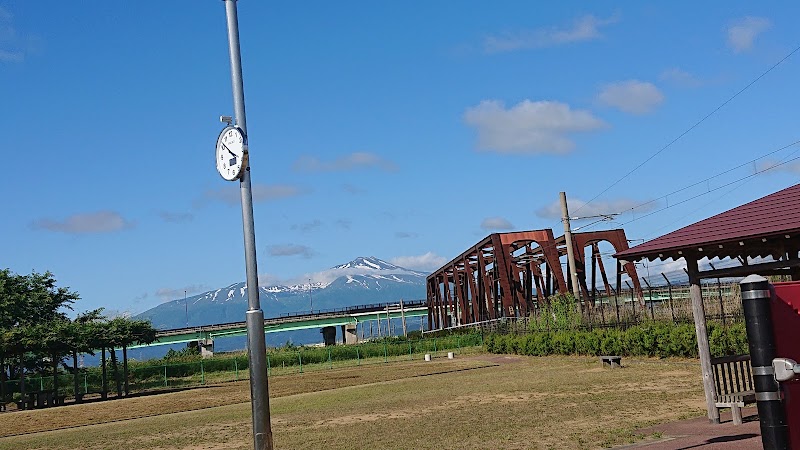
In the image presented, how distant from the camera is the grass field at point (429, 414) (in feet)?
51.6

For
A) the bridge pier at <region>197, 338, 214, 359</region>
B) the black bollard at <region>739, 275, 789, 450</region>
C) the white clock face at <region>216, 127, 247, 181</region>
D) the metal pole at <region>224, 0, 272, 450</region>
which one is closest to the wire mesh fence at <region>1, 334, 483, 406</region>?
the white clock face at <region>216, 127, 247, 181</region>

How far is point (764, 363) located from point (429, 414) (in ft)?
51.9

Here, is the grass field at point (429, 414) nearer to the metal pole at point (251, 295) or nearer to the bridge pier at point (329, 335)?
the metal pole at point (251, 295)

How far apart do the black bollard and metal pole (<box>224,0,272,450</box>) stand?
19.8 ft

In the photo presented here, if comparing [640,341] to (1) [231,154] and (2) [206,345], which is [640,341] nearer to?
(1) [231,154]

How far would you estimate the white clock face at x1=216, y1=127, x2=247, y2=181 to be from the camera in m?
10.4

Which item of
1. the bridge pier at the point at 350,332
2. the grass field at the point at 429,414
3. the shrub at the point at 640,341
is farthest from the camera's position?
the bridge pier at the point at 350,332

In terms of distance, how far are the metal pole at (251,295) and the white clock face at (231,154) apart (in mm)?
93

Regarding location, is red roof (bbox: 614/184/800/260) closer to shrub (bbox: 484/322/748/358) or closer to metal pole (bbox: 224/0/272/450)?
metal pole (bbox: 224/0/272/450)

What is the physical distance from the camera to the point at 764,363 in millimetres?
5125

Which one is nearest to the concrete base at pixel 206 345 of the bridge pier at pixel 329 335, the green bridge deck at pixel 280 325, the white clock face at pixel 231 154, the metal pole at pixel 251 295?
the green bridge deck at pixel 280 325

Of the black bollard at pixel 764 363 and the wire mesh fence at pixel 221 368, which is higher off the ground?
the black bollard at pixel 764 363

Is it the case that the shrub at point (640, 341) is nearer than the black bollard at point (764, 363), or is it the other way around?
the black bollard at point (764, 363)

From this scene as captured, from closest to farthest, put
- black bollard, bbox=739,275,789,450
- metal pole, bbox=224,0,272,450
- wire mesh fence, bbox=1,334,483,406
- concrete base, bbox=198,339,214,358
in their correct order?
1. black bollard, bbox=739,275,789,450
2. metal pole, bbox=224,0,272,450
3. wire mesh fence, bbox=1,334,483,406
4. concrete base, bbox=198,339,214,358
